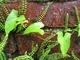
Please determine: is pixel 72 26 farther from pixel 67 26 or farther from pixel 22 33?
pixel 22 33

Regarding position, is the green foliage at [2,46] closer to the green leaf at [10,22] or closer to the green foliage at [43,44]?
the green leaf at [10,22]

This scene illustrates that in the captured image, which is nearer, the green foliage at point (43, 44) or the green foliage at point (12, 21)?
the green foliage at point (12, 21)

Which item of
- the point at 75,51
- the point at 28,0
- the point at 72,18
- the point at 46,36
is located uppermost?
the point at 28,0

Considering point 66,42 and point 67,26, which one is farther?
point 67,26

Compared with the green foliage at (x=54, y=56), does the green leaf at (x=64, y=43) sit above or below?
above

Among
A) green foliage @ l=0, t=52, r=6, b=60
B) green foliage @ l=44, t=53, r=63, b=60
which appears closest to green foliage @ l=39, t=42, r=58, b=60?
green foliage @ l=44, t=53, r=63, b=60

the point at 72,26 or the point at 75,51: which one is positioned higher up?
the point at 72,26

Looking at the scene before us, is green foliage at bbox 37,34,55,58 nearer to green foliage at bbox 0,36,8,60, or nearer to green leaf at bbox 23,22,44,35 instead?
green leaf at bbox 23,22,44,35

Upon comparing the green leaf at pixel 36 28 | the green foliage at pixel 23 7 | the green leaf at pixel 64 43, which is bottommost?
the green leaf at pixel 64 43

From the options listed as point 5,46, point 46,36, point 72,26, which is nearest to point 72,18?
point 72,26

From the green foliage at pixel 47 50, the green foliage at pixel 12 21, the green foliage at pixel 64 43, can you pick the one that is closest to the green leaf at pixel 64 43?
the green foliage at pixel 64 43
